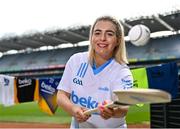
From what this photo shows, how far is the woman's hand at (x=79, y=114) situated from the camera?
2.07m

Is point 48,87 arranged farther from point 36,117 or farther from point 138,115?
point 36,117

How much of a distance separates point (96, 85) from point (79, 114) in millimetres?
208

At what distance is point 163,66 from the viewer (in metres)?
6.98

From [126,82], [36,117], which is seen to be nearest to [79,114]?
[126,82]

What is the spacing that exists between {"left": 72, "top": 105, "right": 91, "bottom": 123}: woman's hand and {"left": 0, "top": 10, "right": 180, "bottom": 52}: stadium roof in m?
25.8

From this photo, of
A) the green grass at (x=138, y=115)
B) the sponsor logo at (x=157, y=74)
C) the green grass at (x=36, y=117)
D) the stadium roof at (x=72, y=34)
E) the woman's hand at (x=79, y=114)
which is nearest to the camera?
the woman's hand at (x=79, y=114)

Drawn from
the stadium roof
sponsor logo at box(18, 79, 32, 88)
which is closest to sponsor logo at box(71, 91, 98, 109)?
sponsor logo at box(18, 79, 32, 88)

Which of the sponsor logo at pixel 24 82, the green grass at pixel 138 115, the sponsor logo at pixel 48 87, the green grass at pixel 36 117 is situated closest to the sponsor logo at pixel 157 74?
the sponsor logo at pixel 48 87

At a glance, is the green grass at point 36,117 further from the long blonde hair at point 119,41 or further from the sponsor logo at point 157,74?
the long blonde hair at point 119,41

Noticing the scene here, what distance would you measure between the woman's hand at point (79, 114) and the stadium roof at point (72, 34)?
25795 millimetres

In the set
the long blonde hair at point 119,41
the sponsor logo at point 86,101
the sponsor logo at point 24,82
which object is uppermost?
the long blonde hair at point 119,41

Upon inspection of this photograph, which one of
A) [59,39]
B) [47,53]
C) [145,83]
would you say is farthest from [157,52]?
[145,83]

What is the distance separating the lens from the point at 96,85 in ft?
7.09

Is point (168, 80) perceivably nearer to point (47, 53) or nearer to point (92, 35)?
point (92, 35)
